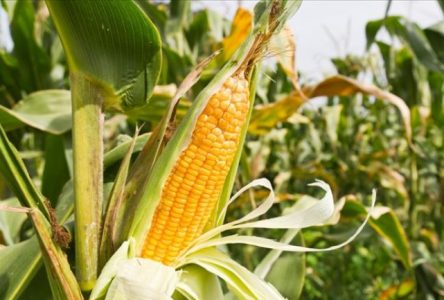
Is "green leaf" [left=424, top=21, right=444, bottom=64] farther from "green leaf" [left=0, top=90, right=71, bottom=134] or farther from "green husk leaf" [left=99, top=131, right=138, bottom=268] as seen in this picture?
"green husk leaf" [left=99, top=131, right=138, bottom=268]

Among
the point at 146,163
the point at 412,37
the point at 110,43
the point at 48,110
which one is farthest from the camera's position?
the point at 412,37

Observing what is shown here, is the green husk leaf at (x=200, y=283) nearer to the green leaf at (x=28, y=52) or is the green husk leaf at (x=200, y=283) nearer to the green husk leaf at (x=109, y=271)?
the green husk leaf at (x=109, y=271)

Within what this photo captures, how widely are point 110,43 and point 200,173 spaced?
0.19m

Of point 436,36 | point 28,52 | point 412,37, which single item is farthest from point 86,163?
point 412,37

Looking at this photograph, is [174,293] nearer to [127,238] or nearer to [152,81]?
[127,238]

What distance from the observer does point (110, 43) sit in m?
0.77

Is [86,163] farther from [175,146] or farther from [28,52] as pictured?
[28,52]

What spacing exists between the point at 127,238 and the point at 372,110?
145 inches

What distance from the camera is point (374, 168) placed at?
11.2 feet

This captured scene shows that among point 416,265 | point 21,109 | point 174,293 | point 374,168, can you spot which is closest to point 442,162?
point 374,168

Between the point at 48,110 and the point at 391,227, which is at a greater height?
the point at 48,110

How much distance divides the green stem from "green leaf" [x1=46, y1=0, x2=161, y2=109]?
0.02m

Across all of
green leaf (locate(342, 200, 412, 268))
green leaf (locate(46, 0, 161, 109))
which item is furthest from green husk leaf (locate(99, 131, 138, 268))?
green leaf (locate(342, 200, 412, 268))

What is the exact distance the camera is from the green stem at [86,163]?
2.56 ft
